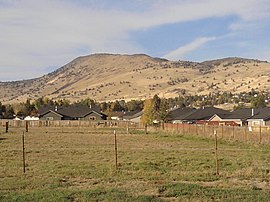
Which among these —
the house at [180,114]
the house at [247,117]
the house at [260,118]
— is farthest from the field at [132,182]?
the house at [180,114]

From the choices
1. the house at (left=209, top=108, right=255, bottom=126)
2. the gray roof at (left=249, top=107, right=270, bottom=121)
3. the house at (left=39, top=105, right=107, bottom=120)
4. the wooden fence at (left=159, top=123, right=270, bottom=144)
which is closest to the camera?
the wooden fence at (left=159, top=123, right=270, bottom=144)

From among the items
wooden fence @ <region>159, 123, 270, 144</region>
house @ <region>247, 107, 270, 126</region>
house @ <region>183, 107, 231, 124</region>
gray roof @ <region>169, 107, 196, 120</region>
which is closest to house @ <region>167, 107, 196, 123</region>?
gray roof @ <region>169, 107, 196, 120</region>

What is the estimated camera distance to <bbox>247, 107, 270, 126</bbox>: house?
80375 millimetres

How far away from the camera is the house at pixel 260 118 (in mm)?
80375

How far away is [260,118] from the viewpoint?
81.5 m

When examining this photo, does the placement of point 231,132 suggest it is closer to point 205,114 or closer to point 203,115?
point 203,115

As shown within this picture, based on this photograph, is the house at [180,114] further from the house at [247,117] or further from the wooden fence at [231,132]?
the wooden fence at [231,132]

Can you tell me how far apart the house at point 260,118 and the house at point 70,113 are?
51.3 meters

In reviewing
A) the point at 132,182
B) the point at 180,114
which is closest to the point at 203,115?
the point at 180,114

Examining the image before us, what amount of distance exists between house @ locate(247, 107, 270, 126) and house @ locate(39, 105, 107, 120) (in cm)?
5134

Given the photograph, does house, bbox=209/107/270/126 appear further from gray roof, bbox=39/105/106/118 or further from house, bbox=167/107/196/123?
gray roof, bbox=39/105/106/118

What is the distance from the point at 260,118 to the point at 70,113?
59104 millimetres

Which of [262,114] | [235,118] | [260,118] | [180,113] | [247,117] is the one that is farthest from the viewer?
[180,113]

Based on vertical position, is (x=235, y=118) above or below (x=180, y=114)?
below
